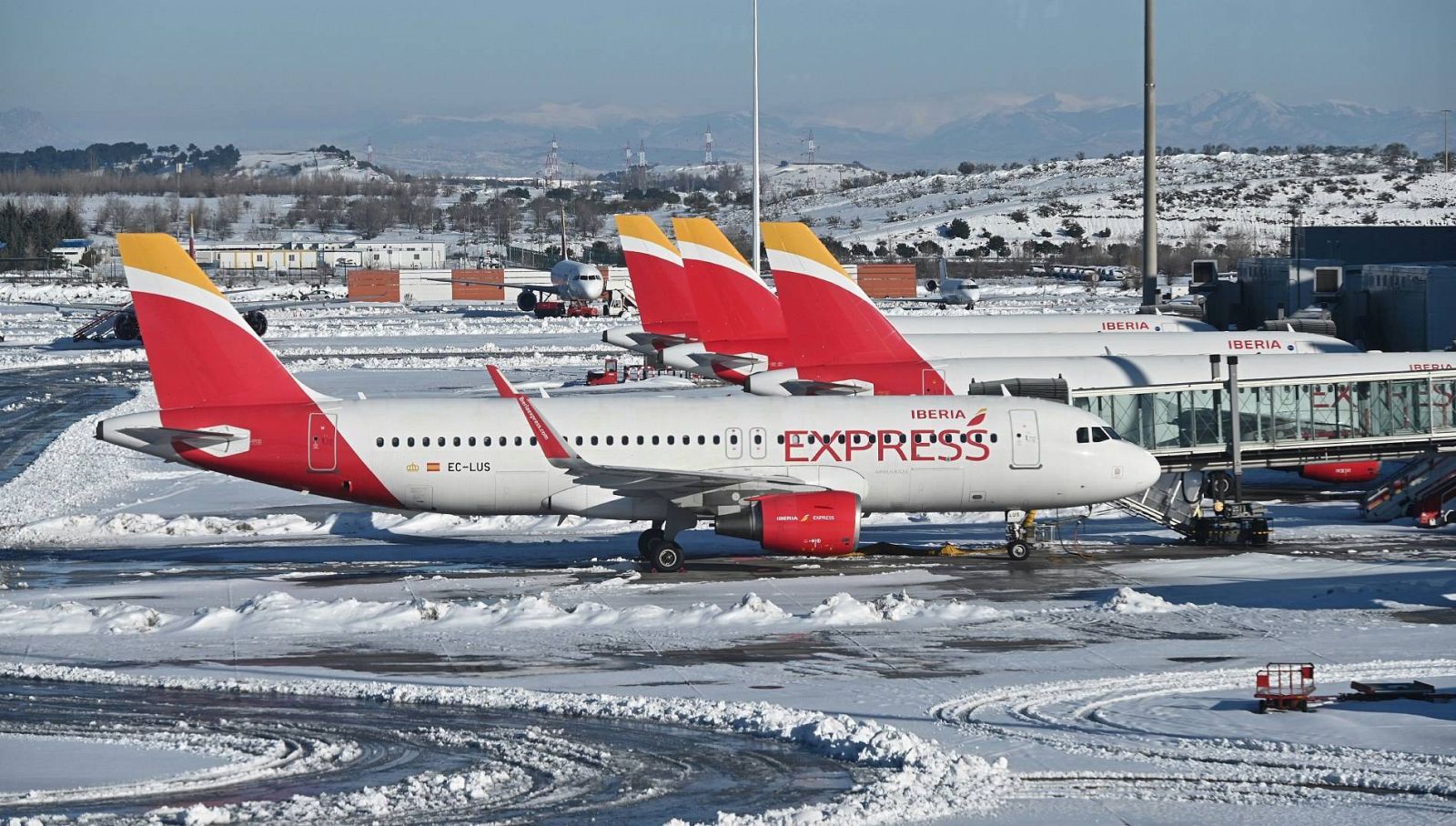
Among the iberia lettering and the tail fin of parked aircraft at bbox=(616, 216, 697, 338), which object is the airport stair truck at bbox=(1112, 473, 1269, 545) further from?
the tail fin of parked aircraft at bbox=(616, 216, 697, 338)

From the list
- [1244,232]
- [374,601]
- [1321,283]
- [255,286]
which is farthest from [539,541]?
[1244,232]

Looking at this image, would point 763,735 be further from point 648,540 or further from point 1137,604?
point 648,540

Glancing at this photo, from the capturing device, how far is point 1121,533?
40.1 meters

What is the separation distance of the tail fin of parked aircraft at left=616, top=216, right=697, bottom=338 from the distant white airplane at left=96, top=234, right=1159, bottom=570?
2606cm

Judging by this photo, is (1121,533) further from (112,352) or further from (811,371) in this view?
(112,352)

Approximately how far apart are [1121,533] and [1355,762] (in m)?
20.5

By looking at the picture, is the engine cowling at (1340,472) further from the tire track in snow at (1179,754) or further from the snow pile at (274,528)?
the tire track in snow at (1179,754)

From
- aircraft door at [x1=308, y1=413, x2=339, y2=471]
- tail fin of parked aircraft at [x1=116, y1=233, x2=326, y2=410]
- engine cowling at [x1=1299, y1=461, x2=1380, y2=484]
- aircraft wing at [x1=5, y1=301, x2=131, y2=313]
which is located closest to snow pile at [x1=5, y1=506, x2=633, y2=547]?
aircraft door at [x1=308, y1=413, x2=339, y2=471]

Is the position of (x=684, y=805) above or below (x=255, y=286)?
below

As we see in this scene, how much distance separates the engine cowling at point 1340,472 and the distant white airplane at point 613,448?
12.6 metres

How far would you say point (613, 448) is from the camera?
117 ft

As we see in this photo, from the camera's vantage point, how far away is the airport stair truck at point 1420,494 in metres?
40.0

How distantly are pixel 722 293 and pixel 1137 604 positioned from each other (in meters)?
27.4

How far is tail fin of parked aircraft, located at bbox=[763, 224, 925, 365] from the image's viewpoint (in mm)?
44750
